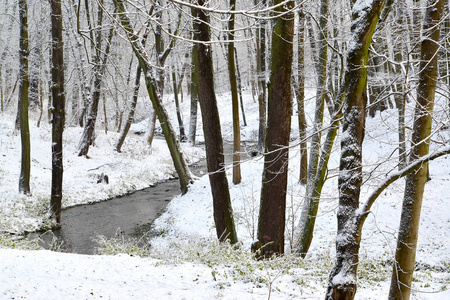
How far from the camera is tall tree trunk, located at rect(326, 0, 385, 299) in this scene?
3.37 meters

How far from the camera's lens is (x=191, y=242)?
8695mm

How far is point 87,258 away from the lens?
17.3 feet

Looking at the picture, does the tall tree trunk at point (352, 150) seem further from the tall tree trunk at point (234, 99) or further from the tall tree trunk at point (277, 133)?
the tall tree trunk at point (234, 99)

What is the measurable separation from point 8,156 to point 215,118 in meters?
10.4

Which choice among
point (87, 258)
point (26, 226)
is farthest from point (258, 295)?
point (26, 226)


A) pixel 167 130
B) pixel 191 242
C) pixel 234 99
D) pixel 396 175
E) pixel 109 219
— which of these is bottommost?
pixel 109 219

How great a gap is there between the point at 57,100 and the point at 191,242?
5.23 m

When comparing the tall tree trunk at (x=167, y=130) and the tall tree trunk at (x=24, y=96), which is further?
the tall tree trunk at (x=167, y=130)

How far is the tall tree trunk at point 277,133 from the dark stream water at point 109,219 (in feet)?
11.7

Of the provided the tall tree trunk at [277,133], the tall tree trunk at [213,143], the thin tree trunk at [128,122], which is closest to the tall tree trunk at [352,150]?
the tall tree trunk at [277,133]

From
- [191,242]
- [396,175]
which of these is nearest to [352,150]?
[396,175]

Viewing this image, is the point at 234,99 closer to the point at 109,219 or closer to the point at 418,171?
the point at 109,219

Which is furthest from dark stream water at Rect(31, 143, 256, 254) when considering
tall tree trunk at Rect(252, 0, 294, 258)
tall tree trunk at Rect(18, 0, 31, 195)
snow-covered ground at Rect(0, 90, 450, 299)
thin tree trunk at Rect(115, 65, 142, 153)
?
thin tree trunk at Rect(115, 65, 142, 153)

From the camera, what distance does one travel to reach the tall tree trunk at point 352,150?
337 centimetres
